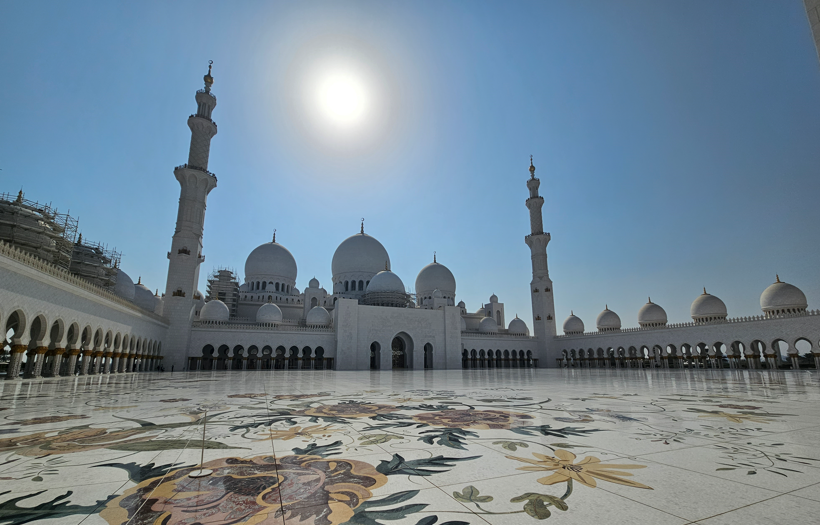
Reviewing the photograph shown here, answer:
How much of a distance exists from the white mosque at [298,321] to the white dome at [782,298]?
0.23 feet

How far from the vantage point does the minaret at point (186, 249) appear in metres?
22.0

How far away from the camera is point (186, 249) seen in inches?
872

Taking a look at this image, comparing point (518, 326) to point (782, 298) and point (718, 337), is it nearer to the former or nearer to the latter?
point (718, 337)

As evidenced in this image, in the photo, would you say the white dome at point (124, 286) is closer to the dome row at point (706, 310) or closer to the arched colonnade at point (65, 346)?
the arched colonnade at point (65, 346)

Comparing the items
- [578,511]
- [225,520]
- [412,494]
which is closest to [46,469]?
[225,520]

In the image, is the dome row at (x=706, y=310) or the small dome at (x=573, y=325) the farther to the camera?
the small dome at (x=573, y=325)

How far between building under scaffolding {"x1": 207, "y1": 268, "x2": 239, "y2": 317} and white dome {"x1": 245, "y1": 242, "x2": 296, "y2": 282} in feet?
5.04

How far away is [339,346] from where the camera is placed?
24.8m

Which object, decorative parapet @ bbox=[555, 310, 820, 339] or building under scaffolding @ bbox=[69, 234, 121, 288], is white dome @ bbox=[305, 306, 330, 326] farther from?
decorative parapet @ bbox=[555, 310, 820, 339]

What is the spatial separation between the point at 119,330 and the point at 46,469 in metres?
17.2

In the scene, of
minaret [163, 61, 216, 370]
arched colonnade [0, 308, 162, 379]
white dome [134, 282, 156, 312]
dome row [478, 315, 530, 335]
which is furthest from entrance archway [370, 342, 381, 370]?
white dome [134, 282, 156, 312]

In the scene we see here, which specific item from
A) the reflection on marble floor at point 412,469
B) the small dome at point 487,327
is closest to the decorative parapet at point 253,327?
the small dome at point 487,327

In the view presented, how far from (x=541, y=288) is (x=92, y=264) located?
3005 cm

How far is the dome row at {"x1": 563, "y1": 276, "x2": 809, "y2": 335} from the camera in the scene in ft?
74.7
